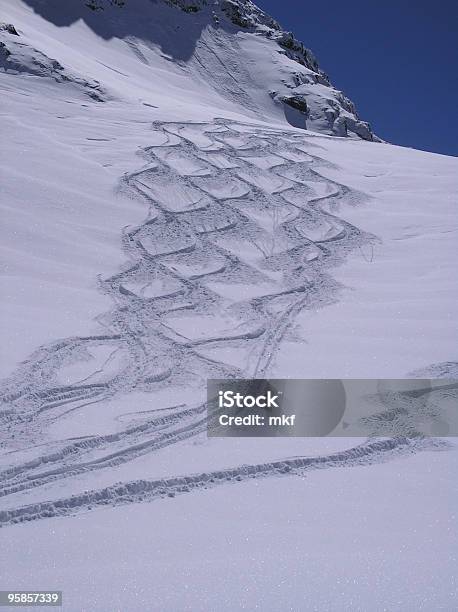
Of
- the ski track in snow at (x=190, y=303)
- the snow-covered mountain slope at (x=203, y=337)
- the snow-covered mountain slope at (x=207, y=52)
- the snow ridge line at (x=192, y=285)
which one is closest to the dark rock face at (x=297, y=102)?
the snow-covered mountain slope at (x=207, y=52)

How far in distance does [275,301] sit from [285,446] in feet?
6.41

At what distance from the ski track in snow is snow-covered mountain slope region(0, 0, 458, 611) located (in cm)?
2

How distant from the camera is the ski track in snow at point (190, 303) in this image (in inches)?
121

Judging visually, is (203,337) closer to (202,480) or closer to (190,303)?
(190,303)

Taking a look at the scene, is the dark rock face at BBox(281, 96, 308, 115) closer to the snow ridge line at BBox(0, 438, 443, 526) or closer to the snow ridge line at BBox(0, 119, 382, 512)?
the snow ridge line at BBox(0, 119, 382, 512)

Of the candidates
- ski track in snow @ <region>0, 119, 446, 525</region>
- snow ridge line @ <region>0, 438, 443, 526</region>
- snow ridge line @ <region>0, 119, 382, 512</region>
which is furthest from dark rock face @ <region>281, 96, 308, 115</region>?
snow ridge line @ <region>0, 438, 443, 526</region>

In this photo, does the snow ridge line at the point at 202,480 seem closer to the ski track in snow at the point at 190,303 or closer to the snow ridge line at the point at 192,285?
the ski track in snow at the point at 190,303

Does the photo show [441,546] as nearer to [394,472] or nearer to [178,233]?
[394,472]

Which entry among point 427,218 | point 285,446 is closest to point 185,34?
point 427,218

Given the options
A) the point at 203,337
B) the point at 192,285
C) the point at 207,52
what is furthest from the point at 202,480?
the point at 207,52

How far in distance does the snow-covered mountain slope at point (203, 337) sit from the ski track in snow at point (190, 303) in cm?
2

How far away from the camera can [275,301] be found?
16.4ft

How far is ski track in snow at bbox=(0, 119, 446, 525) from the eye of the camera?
3066 millimetres

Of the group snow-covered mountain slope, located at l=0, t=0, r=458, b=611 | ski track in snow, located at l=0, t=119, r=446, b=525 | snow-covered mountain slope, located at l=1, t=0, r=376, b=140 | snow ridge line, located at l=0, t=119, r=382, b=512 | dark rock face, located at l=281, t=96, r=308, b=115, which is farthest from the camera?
dark rock face, located at l=281, t=96, r=308, b=115
